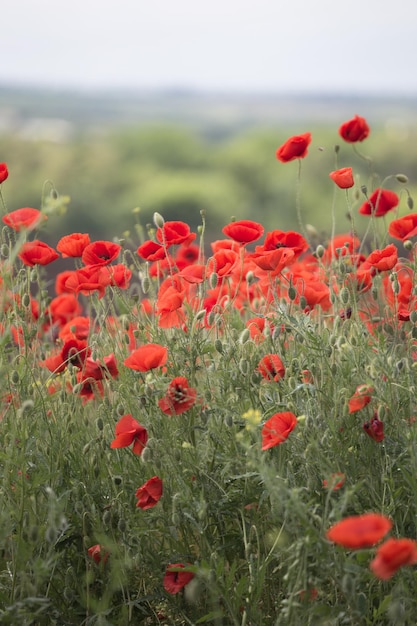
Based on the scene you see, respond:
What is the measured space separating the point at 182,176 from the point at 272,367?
25.9ft

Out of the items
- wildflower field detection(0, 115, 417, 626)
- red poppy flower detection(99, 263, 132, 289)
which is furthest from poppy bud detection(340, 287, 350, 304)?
red poppy flower detection(99, 263, 132, 289)

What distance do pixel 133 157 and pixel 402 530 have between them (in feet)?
29.1

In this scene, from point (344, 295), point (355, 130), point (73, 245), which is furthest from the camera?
point (355, 130)

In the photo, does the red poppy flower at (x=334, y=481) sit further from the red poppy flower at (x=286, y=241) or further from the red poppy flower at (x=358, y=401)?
the red poppy flower at (x=286, y=241)

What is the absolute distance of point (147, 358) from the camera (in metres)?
1.21

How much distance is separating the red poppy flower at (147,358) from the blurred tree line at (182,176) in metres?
6.21

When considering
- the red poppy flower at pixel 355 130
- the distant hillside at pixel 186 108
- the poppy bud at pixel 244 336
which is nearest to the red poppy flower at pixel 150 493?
the poppy bud at pixel 244 336

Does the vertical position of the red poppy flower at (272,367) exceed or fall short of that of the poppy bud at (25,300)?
it falls short

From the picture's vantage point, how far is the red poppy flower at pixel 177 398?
1.20 m

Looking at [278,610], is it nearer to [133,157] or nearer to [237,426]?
[237,426]

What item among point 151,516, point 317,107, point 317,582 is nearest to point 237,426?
point 151,516

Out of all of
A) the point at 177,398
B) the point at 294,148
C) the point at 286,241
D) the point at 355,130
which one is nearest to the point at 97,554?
the point at 177,398

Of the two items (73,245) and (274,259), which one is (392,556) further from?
(73,245)

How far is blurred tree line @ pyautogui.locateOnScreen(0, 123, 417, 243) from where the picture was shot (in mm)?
7973
